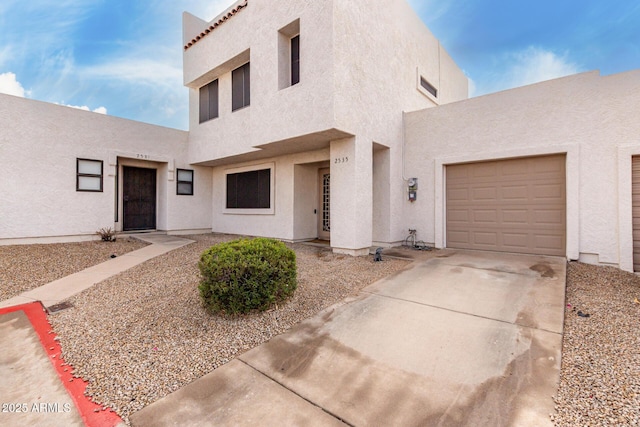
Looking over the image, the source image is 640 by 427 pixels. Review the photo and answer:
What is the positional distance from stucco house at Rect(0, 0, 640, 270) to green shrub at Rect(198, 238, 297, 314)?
11.8 feet

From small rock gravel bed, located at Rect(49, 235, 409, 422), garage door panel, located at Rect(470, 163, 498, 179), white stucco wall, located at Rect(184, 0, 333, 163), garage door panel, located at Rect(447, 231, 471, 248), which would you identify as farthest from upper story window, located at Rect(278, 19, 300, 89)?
garage door panel, located at Rect(447, 231, 471, 248)

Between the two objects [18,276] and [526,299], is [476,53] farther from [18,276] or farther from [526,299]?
[18,276]

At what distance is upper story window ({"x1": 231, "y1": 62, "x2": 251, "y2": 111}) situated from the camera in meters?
9.61

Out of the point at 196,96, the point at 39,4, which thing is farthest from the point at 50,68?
the point at 196,96

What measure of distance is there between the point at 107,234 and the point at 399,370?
10.9m

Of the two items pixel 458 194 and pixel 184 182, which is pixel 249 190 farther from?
pixel 458 194

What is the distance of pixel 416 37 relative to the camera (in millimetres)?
10180

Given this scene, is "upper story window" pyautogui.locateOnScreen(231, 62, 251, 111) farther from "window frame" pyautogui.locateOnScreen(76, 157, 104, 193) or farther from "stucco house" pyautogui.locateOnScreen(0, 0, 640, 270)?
"window frame" pyautogui.locateOnScreen(76, 157, 104, 193)

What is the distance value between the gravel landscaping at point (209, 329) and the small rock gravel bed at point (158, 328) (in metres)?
0.01

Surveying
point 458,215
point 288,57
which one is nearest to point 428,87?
point 458,215

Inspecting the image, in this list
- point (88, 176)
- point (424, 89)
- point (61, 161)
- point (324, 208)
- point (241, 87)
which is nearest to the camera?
point (61, 161)

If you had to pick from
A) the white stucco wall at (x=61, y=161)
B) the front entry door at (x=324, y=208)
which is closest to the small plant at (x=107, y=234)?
the white stucco wall at (x=61, y=161)

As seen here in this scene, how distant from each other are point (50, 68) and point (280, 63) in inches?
399

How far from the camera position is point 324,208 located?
33.9 ft
